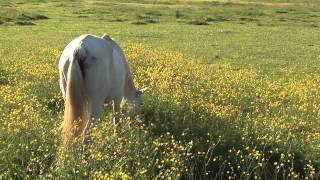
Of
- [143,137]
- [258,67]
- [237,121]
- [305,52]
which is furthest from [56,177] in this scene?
[305,52]

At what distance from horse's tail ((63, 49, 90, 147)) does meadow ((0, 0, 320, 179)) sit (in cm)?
Answer: 26

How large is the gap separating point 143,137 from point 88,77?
130cm

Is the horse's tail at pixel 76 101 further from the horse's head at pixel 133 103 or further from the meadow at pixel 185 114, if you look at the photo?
the horse's head at pixel 133 103

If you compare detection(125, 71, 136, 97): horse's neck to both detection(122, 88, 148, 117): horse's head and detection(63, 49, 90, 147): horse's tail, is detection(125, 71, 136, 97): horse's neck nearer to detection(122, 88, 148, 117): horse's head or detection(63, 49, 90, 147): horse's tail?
detection(122, 88, 148, 117): horse's head

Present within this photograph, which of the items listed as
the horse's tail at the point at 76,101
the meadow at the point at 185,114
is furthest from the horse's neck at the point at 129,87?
the horse's tail at the point at 76,101

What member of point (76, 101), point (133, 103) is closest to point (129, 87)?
point (133, 103)

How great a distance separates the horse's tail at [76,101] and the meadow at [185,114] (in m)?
0.26

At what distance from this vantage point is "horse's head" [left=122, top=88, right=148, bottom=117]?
337 inches

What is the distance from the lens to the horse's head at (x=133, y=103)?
8.57 meters

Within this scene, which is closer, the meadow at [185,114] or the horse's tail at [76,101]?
the meadow at [185,114]

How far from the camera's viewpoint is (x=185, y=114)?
8.68 m

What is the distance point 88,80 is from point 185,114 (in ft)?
7.17

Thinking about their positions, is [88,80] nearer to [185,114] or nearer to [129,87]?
[129,87]

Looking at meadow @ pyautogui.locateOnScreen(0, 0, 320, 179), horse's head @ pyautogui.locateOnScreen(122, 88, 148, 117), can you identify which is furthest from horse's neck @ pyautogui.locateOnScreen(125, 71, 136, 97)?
meadow @ pyautogui.locateOnScreen(0, 0, 320, 179)
